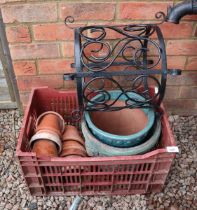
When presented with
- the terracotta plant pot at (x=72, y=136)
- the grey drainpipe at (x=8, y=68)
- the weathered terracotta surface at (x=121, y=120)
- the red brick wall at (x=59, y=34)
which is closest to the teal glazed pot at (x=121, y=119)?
the weathered terracotta surface at (x=121, y=120)

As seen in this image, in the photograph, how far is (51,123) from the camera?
4.09 feet

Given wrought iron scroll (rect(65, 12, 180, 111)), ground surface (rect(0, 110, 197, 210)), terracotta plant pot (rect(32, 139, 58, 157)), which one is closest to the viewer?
wrought iron scroll (rect(65, 12, 180, 111))

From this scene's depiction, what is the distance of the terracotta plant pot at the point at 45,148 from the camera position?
1.10 metres

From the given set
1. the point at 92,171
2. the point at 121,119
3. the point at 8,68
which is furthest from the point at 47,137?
the point at 8,68

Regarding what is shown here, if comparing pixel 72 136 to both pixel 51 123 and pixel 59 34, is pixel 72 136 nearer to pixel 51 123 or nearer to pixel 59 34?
pixel 51 123

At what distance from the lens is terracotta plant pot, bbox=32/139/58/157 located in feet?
3.60

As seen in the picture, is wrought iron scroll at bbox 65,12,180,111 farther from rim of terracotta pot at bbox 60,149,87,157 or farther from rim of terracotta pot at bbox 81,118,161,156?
rim of terracotta pot at bbox 60,149,87,157

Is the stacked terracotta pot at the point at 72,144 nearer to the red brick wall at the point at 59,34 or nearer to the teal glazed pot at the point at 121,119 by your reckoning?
the teal glazed pot at the point at 121,119

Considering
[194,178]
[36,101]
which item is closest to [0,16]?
[36,101]

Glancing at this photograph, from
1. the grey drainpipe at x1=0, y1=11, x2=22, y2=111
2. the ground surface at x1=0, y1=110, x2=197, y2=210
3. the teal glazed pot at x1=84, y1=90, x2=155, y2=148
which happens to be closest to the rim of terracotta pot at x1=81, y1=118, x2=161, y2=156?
the teal glazed pot at x1=84, y1=90, x2=155, y2=148

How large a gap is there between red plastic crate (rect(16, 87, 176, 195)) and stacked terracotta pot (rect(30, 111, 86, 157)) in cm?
5

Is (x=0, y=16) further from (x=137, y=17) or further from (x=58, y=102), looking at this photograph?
(x=137, y=17)

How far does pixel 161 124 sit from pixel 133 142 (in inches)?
8.3

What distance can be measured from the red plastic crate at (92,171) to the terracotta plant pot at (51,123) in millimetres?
47
